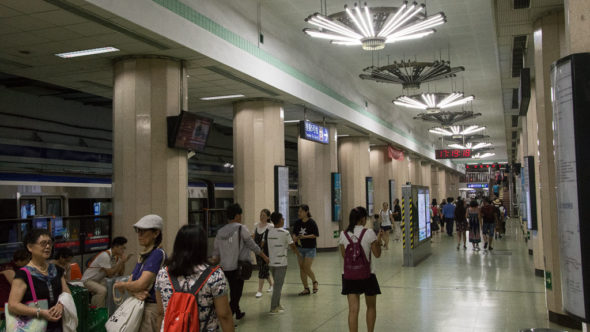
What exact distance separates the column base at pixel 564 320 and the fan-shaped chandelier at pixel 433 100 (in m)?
12.2

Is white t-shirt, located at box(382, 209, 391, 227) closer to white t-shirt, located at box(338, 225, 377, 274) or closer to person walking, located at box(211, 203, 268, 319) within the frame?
person walking, located at box(211, 203, 268, 319)

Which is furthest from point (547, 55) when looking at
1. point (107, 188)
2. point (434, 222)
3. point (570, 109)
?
point (434, 222)

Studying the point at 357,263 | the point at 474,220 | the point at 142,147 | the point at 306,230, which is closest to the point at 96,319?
the point at 357,263

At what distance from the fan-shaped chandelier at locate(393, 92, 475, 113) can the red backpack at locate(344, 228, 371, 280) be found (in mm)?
13849

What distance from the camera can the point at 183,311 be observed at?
309cm

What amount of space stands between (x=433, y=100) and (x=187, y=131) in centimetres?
1226

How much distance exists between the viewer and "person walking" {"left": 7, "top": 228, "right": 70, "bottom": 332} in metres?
3.70

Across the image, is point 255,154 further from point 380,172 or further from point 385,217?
point 380,172

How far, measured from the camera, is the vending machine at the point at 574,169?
2.24 metres

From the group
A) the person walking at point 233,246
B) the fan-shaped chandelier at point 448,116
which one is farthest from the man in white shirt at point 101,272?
the fan-shaped chandelier at point 448,116

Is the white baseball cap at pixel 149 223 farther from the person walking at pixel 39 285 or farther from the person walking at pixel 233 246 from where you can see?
the person walking at pixel 233 246

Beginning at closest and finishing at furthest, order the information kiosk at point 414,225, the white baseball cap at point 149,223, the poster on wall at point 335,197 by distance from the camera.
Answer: the white baseball cap at point 149,223
the information kiosk at point 414,225
the poster on wall at point 335,197

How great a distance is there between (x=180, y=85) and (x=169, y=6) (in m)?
1.72

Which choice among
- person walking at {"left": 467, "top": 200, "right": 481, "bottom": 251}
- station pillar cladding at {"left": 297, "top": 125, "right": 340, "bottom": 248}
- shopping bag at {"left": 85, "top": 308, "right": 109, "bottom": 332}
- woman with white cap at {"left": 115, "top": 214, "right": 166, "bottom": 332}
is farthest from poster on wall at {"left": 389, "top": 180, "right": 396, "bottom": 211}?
woman with white cap at {"left": 115, "top": 214, "right": 166, "bottom": 332}
